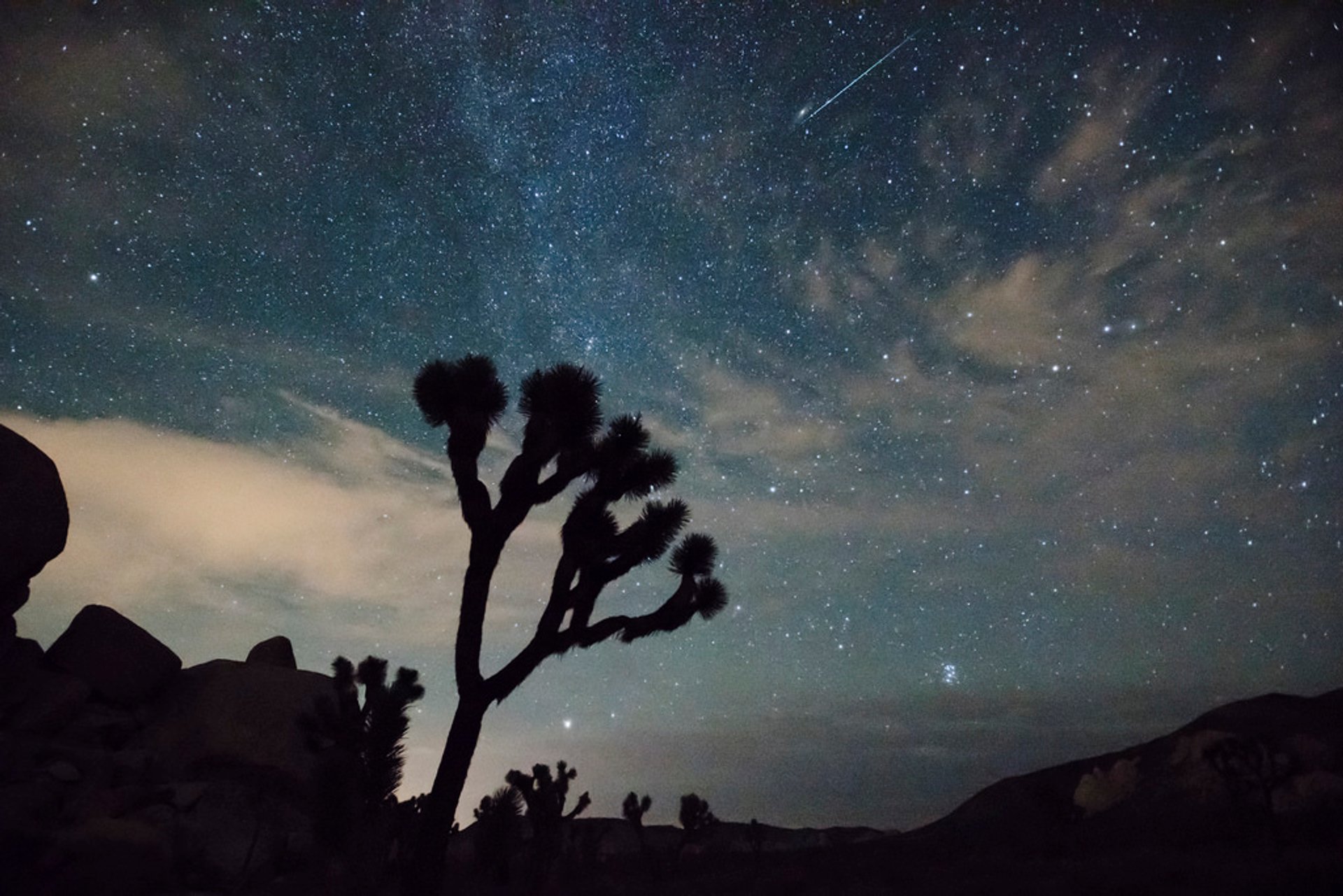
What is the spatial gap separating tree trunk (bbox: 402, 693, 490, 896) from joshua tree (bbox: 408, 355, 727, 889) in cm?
2

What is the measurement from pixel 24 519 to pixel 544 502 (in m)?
12.1

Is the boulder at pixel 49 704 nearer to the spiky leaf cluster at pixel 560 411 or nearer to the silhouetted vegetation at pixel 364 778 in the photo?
the silhouetted vegetation at pixel 364 778

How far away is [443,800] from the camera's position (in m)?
9.82

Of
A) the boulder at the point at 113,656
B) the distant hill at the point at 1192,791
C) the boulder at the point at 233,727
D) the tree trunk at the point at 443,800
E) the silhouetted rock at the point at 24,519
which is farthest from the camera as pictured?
the distant hill at the point at 1192,791

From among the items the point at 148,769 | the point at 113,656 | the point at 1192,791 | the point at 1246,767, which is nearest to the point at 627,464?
the point at 148,769

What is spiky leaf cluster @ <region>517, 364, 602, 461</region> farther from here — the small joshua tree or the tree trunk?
the small joshua tree

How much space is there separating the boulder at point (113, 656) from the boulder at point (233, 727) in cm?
51

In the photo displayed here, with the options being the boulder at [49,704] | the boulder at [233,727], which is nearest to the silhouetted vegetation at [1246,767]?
the boulder at [233,727]

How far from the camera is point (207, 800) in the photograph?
610 inches

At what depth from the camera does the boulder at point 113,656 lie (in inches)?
719

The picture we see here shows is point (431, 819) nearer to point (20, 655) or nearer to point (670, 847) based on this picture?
point (20, 655)

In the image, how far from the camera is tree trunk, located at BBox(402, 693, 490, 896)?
31.1 ft

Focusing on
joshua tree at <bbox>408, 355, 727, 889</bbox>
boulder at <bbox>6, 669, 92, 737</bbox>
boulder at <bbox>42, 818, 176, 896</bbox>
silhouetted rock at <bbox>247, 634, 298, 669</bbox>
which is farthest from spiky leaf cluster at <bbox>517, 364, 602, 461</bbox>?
silhouetted rock at <bbox>247, 634, 298, 669</bbox>

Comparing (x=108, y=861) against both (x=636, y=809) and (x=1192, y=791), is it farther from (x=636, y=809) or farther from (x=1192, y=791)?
(x=1192, y=791)
